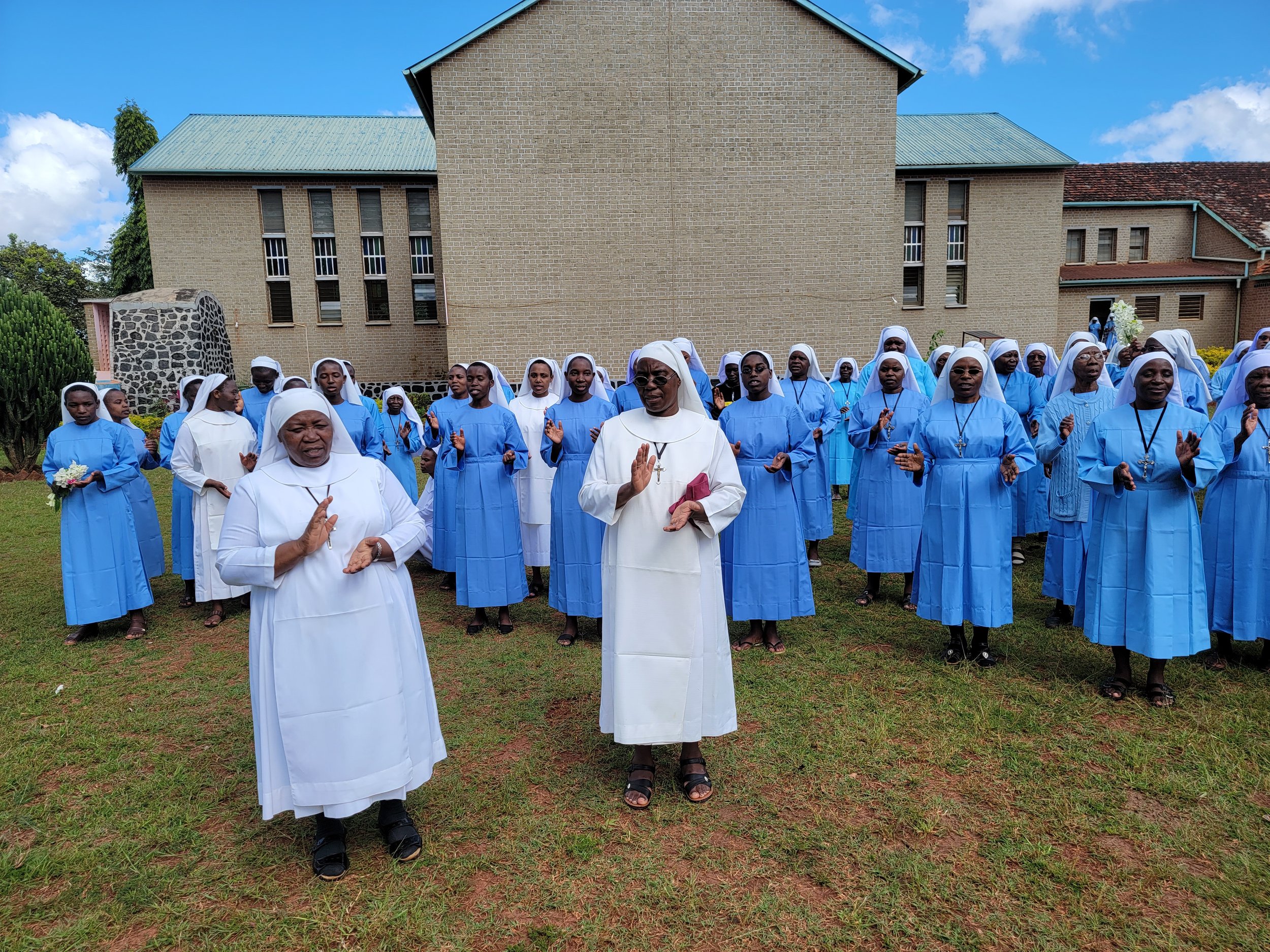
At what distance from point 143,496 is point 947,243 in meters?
26.8

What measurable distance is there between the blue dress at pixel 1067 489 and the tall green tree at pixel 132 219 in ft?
139

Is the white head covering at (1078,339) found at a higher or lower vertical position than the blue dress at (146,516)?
higher

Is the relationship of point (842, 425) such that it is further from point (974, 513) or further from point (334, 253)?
point (334, 253)

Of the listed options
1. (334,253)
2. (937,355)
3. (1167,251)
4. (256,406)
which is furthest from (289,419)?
(1167,251)

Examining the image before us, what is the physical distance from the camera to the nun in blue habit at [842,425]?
1212 cm

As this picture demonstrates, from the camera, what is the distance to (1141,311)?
1185 inches

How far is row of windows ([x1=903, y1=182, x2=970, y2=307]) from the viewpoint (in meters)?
27.5

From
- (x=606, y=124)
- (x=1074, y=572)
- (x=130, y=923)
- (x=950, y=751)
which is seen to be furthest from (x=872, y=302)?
(x=130, y=923)

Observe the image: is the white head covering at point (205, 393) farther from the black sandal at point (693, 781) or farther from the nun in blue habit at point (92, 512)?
the black sandal at point (693, 781)

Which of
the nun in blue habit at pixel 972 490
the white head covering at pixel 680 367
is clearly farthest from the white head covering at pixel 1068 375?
the white head covering at pixel 680 367

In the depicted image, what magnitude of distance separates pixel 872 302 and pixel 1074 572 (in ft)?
50.9

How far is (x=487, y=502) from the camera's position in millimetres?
6980

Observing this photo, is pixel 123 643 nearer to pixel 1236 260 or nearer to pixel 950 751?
pixel 950 751

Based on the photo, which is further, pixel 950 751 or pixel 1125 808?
pixel 950 751
